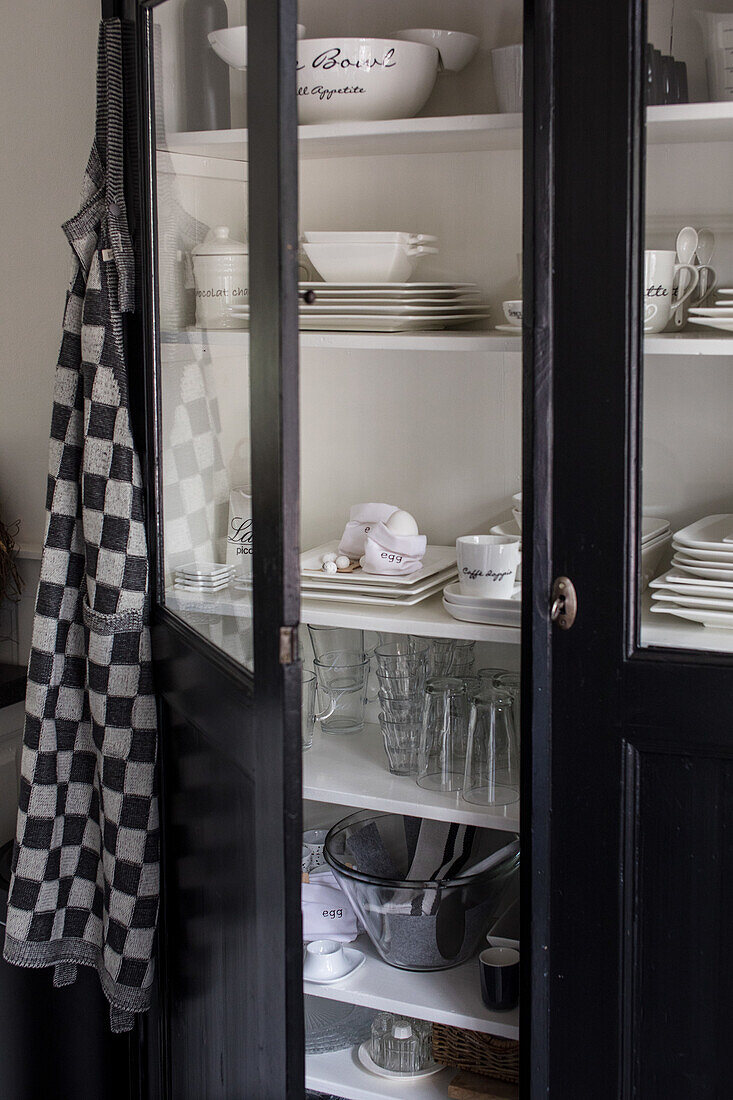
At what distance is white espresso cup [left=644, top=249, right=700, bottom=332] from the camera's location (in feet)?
4.27

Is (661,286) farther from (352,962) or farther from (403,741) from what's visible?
(352,962)

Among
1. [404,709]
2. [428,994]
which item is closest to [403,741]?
[404,709]

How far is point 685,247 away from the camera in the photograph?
1.30 meters

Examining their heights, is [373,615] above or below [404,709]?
above

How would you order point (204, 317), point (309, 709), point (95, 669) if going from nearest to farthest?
1. point (204, 317)
2. point (95, 669)
3. point (309, 709)

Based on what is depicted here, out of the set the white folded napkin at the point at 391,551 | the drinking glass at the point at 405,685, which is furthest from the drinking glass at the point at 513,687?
the white folded napkin at the point at 391,551

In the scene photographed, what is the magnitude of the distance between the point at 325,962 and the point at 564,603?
711 millimetres

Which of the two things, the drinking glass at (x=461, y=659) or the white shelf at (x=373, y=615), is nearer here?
the white shelf at (x=373, y=615)

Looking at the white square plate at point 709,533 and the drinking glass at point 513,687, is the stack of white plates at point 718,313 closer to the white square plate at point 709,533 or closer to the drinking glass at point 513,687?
the white square plate at point 709,533

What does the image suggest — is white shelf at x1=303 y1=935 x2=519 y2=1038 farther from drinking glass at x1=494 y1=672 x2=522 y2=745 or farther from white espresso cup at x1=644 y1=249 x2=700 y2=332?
white espresso cup at x1=644 y1=249 x2=700 y2=332

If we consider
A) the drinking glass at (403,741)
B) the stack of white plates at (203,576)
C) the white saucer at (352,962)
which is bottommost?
the white saucer at (352,962)

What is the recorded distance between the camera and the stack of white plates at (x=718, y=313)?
4.24 ft

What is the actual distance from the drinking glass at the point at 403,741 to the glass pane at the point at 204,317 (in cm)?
33

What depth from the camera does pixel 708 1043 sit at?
1.37 m
